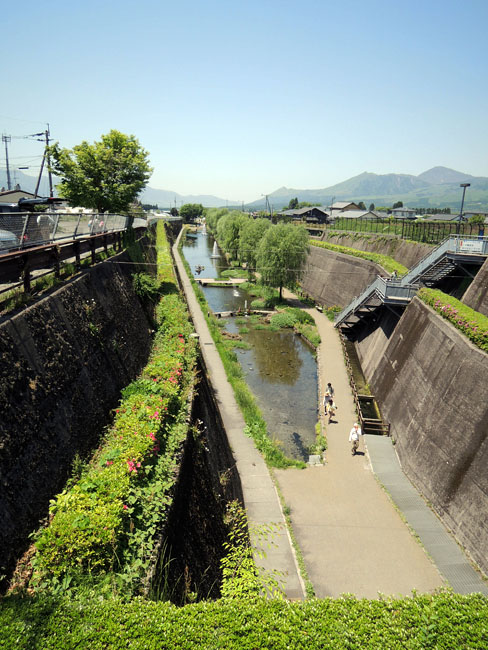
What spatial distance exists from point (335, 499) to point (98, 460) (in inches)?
362

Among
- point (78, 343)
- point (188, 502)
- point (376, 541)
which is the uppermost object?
point (78, 343)

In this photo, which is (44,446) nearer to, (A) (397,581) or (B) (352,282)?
(A) (397,581)

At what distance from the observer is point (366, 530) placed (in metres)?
11.9

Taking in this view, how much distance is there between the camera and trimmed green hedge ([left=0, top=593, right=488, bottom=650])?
13.7ft

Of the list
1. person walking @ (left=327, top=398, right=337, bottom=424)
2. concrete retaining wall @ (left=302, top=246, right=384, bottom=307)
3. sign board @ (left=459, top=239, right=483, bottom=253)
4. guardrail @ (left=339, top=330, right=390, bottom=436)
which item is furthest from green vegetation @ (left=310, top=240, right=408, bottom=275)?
person walking @ (left=327, top=398, right=337, bottom=424)

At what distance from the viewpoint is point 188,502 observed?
776cm

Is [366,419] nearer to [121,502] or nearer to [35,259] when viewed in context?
[121,502]

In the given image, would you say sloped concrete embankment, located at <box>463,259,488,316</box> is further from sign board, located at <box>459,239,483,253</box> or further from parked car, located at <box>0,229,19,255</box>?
parked car, located at <box>0,229,19,255</box>

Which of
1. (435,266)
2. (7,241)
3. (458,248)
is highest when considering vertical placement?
(458,248)

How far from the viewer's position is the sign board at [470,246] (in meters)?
19.5

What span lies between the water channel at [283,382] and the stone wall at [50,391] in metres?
9.89

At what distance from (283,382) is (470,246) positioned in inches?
512

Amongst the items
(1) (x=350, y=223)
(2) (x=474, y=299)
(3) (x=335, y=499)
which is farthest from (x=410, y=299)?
(1) (x=350, y=223)

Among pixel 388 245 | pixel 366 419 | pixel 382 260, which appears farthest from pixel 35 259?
pixel 388 245
